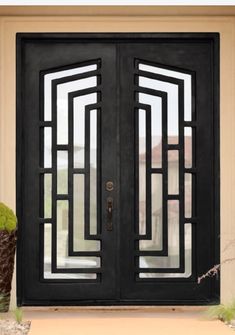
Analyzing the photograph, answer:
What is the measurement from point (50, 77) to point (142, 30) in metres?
0.92

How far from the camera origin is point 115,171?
717cm

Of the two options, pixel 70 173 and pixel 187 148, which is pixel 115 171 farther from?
pixel 187 148

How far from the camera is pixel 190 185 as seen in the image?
722cm

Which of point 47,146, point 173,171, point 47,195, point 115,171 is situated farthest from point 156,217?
point 47,146

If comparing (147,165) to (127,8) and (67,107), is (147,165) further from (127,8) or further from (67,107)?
(127,8)

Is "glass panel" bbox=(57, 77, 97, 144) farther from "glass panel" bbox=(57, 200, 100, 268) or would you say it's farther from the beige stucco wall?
"glass panel" bbox=(57, 200, 100, 268)

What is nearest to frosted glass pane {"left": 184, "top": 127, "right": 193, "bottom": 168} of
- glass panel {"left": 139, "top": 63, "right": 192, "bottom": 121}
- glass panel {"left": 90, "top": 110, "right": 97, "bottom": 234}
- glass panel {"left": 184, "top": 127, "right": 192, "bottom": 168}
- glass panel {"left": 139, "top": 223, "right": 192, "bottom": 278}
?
glass panel {"left": 184, "top": 127, "right": 192, "bottom": 168}

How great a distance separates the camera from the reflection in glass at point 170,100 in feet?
23.6

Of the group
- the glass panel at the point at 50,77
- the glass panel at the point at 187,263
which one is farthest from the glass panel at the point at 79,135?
the glass panel at the point at 187,263

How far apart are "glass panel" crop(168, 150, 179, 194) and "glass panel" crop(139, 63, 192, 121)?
13.4 inches

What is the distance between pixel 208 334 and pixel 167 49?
2711mm

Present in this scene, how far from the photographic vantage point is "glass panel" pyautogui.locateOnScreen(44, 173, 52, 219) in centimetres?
717

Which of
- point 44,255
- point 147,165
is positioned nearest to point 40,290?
point 44,255

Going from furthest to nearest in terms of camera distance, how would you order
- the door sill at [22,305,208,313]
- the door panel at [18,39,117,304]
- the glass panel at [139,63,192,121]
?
the glass panel at [139,63,192,121], the door panel at [18,39,117,304], the door sill at [22,305,208,313]
